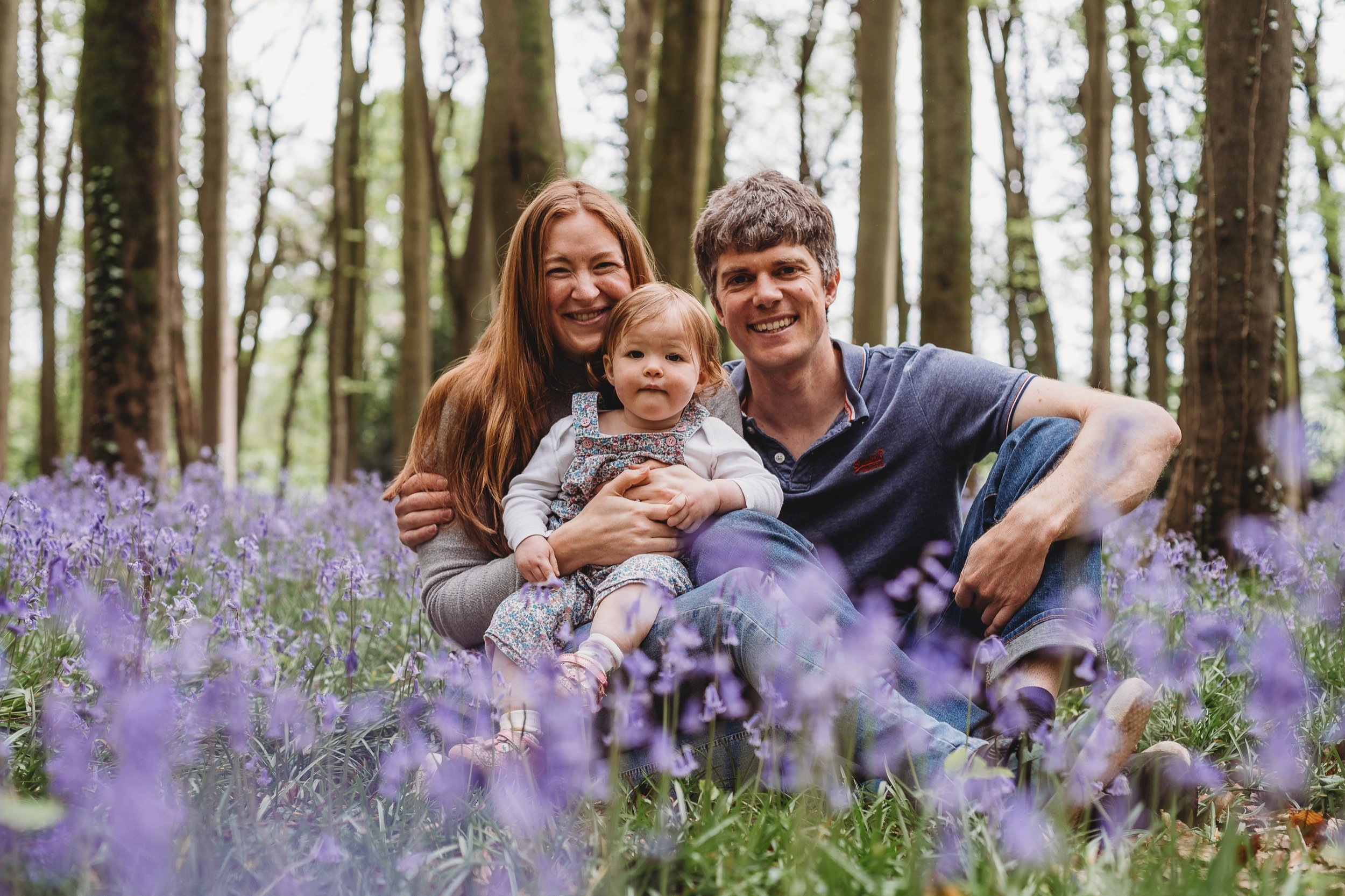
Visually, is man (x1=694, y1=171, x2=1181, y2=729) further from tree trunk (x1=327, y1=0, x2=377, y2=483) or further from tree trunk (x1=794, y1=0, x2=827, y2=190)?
tree trunk (x1=794, y1=0, x2=827, y2=190)

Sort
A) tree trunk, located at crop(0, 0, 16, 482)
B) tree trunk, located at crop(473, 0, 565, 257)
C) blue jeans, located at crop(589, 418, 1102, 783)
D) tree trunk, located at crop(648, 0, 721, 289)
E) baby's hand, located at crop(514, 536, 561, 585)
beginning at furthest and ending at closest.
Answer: tree trunk, located at crop(648, 0, 721, 289) < tree trunk, located at crop(473, 0, 565, 257) < tree trunk, located at crop(0, 0, 16, 482) < baby's hand, located at crop(514, 536, 561, 585) < blue jeans, located at crop(589, 418, 1102, 783)

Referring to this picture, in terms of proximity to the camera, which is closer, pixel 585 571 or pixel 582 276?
pixel 585 571

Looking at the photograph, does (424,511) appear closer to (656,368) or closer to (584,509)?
(584,509)

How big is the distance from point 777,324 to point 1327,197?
14.1m

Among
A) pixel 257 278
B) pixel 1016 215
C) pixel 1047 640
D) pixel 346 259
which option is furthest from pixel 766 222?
pixel 257 278

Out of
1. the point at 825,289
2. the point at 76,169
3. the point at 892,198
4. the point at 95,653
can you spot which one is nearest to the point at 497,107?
the point at 892,198

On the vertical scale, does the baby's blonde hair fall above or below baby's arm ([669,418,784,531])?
above

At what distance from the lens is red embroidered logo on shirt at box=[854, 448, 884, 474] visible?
3.12m

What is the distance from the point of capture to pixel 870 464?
3.13 metres

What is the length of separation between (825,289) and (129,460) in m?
5.74

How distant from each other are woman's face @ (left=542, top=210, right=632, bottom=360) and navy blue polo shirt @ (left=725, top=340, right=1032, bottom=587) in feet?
2.69

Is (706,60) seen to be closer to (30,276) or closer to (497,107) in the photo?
(497,107)

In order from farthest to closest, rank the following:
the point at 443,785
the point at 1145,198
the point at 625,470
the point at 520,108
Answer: the point at 1145,198, the point at 520,108, the point at 625,470, the point at 443,785

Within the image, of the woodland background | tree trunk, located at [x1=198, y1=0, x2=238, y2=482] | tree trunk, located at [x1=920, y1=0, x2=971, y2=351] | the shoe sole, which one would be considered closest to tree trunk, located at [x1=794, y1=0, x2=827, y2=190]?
the woodland background
